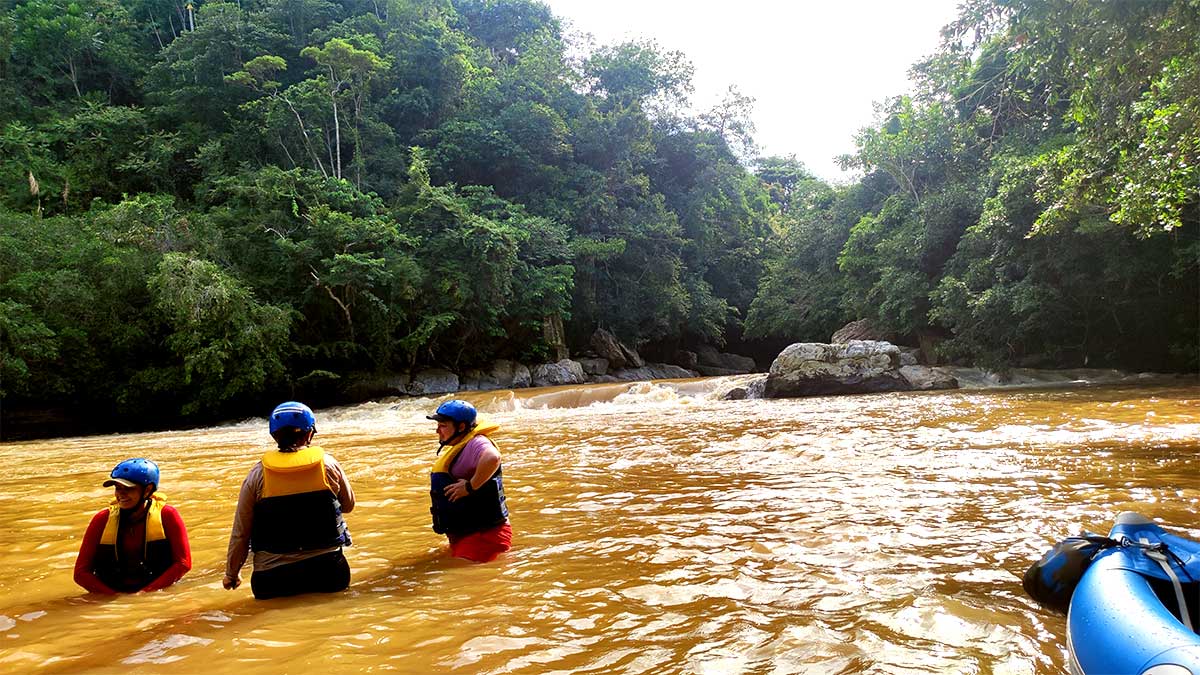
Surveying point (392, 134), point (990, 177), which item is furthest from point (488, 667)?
point (392, 134)

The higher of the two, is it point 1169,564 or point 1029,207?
point 1029,207

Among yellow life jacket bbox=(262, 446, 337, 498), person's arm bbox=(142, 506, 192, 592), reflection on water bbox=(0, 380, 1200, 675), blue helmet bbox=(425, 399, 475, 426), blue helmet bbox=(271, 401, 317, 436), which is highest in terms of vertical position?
blue helmet bbox=(271, 401, 317, 436)

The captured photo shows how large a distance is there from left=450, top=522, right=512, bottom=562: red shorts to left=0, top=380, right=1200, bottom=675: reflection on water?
0.10 m

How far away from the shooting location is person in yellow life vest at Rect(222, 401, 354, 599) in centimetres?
324

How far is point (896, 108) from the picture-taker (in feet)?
87.5

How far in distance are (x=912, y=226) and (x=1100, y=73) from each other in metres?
14.5

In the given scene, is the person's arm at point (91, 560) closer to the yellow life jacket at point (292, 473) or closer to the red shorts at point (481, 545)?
the yellow life jacket at point (292, 473)

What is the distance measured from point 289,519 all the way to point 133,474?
0.93m

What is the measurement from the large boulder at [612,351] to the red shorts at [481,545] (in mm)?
24610

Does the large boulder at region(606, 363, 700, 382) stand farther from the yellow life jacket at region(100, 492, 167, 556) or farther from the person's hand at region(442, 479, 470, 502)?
the yellow life jacket at region(100, 492, 167, 556)

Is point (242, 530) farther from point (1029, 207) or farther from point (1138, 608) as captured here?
point (1029, 207)

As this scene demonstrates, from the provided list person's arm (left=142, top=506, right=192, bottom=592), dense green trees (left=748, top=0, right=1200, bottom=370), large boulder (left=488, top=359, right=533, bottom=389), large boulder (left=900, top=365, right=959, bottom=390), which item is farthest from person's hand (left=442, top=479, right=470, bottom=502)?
large boulder (left=488, top=359, right=533, bottom=389)

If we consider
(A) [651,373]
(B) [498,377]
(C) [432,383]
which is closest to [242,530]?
(C) [432,383]

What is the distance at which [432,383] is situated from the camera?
22.6m
